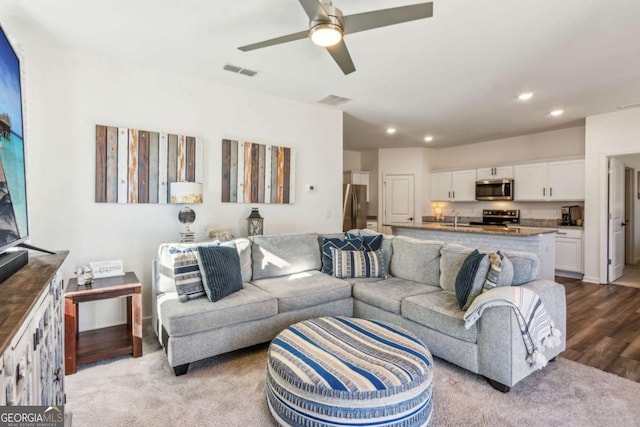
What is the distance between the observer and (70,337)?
2389 mm

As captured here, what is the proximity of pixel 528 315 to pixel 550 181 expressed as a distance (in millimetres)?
4756

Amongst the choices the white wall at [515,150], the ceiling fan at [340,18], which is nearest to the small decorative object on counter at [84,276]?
the ceiling fan at [340,18]

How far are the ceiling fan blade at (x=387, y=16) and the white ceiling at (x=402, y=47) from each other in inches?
13.3

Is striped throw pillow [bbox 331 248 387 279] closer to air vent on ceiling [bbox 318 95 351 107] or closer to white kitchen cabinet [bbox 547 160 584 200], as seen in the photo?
air vent on ceiling [bbox 318 95 351 107]

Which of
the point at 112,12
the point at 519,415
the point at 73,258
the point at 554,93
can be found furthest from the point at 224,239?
the point at 554,93

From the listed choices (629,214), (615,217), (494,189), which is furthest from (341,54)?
(629,214)

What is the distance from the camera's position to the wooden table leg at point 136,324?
262 cm

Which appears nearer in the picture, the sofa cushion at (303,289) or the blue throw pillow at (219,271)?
the blue throw pillow at (219,271)

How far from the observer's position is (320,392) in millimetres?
1583

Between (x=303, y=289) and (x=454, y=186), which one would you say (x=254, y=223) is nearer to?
(x=303, y=289)

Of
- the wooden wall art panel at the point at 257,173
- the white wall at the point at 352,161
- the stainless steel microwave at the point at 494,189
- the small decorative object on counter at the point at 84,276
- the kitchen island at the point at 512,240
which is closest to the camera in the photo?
the small decorative object on counter at the point at 84,276

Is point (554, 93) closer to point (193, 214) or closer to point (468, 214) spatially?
point (468, 214)

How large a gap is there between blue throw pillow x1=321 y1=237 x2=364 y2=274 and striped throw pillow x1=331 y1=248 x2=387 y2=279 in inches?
3.2

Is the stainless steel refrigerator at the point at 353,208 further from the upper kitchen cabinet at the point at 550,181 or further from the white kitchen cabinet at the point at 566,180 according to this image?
the white kitchen cabinet at the point at 566,180
